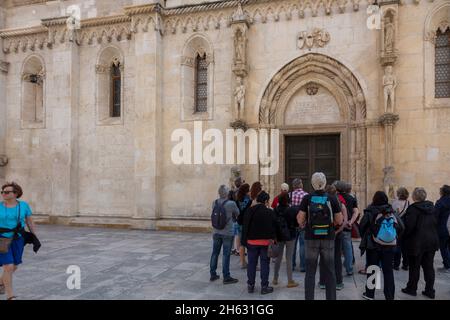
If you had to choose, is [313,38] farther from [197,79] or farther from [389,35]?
[197,79]

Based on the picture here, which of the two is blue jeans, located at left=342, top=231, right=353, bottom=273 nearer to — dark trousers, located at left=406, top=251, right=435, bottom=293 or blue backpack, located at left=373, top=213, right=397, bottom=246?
dark trousers, located at left=406, top=251, right=435, bottom=293

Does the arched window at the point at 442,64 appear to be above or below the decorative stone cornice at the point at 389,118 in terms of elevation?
above

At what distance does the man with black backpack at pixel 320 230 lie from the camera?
517 centimetres

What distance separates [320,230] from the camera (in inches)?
203

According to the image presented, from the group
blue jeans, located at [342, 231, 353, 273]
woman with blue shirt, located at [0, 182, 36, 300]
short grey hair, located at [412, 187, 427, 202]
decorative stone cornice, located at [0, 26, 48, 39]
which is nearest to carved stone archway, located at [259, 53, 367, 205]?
blue jeans, located at [342, 231, 353, 273]

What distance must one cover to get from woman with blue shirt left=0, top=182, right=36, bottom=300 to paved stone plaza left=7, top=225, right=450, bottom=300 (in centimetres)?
62

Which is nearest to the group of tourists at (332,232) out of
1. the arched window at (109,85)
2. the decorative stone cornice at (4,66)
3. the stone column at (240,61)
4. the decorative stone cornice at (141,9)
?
the stone column at (240,61)

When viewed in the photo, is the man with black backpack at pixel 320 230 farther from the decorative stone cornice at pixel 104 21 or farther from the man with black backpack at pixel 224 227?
the decorative stone cornice at pixel 104 21

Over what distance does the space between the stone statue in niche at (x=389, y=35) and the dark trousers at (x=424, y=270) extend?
23.1ft

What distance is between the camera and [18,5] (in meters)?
16.1

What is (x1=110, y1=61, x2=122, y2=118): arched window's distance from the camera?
1516 cm

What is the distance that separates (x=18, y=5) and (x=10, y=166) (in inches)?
271

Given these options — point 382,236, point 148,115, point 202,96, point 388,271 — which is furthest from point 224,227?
point 202,96

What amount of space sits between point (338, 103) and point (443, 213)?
564cm
